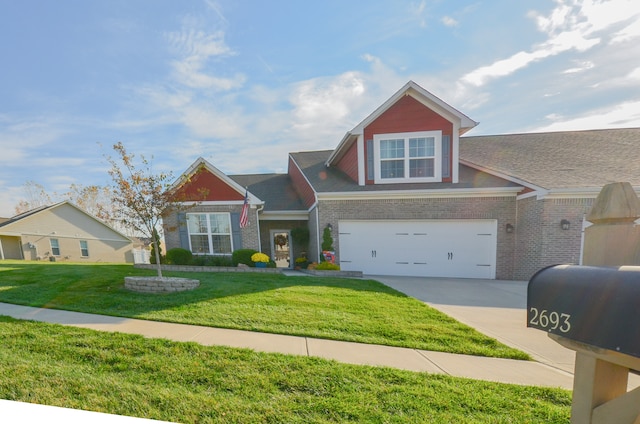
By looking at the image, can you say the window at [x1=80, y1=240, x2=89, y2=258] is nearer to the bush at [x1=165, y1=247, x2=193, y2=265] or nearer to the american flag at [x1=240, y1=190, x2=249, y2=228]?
the bush at [x1=165, y1=247, x2=193, y2=265]

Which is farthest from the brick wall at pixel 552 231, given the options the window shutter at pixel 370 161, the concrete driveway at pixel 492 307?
the window shutter at pixel 370 161

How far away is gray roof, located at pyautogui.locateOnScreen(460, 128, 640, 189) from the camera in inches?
336

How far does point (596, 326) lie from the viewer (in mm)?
911

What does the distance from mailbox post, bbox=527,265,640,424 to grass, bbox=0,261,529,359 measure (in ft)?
9.22

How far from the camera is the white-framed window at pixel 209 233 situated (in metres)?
11.4

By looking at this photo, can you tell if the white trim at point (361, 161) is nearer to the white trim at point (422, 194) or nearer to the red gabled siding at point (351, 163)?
the red gabled siding at point (351, 163)

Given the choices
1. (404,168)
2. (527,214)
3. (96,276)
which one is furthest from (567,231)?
(96,276)

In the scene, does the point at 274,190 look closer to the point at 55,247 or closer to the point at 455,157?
the point at 455,157

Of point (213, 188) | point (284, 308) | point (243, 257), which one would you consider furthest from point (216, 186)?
point (284, 308)

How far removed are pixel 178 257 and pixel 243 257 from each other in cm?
286

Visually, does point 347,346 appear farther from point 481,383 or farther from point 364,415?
point 481,383

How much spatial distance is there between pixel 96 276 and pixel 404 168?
37.0 ft

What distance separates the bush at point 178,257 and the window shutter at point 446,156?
443 inches

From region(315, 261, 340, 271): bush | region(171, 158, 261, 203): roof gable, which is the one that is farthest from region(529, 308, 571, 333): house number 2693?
region(171, 158, 261, 203): roof gable
